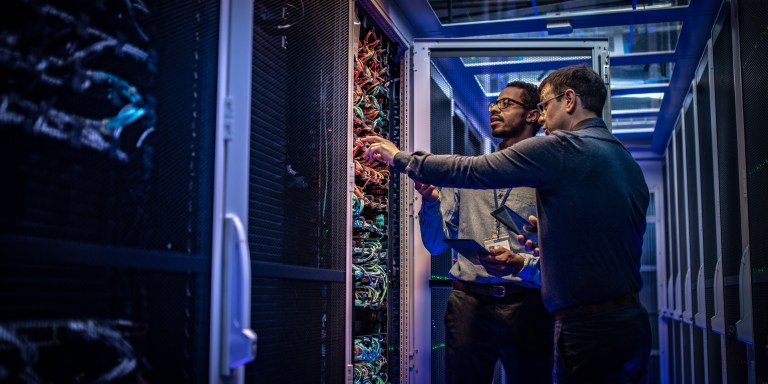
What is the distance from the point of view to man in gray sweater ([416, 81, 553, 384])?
300 centimetres

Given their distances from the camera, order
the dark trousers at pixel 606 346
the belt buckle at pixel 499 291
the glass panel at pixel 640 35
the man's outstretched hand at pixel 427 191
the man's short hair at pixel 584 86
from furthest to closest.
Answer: the glass panel at pixel 640 35, the man's outstretched hand at pixel 427 191, the belt buckle at pixel 499 291, the man's short hair at pixel 584 86, the dark trousers at pixel 606 346

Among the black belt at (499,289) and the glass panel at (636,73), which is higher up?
the glass panel at (636,73)

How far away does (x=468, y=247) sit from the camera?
2.86 metres

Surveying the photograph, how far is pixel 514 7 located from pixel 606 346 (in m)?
2.91

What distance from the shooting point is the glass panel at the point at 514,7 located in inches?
170

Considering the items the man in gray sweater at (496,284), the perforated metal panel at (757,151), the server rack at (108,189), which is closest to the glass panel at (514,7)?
the perforated metal panel at (757,151)

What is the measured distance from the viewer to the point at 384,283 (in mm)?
3496

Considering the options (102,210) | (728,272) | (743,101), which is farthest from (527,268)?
(102,210)

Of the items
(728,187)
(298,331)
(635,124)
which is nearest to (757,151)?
(728,187)

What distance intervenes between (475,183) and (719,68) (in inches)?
94.7

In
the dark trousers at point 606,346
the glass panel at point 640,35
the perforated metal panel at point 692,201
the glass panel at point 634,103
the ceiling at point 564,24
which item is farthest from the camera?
the glass panel at point 634,103

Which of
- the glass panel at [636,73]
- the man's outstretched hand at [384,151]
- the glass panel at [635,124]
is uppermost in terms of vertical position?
the glass panel at [636,73]

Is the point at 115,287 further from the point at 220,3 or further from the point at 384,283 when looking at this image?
the point at 384,283

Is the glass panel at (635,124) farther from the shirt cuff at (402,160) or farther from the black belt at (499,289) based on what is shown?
the shirt cuff at (402,160)
